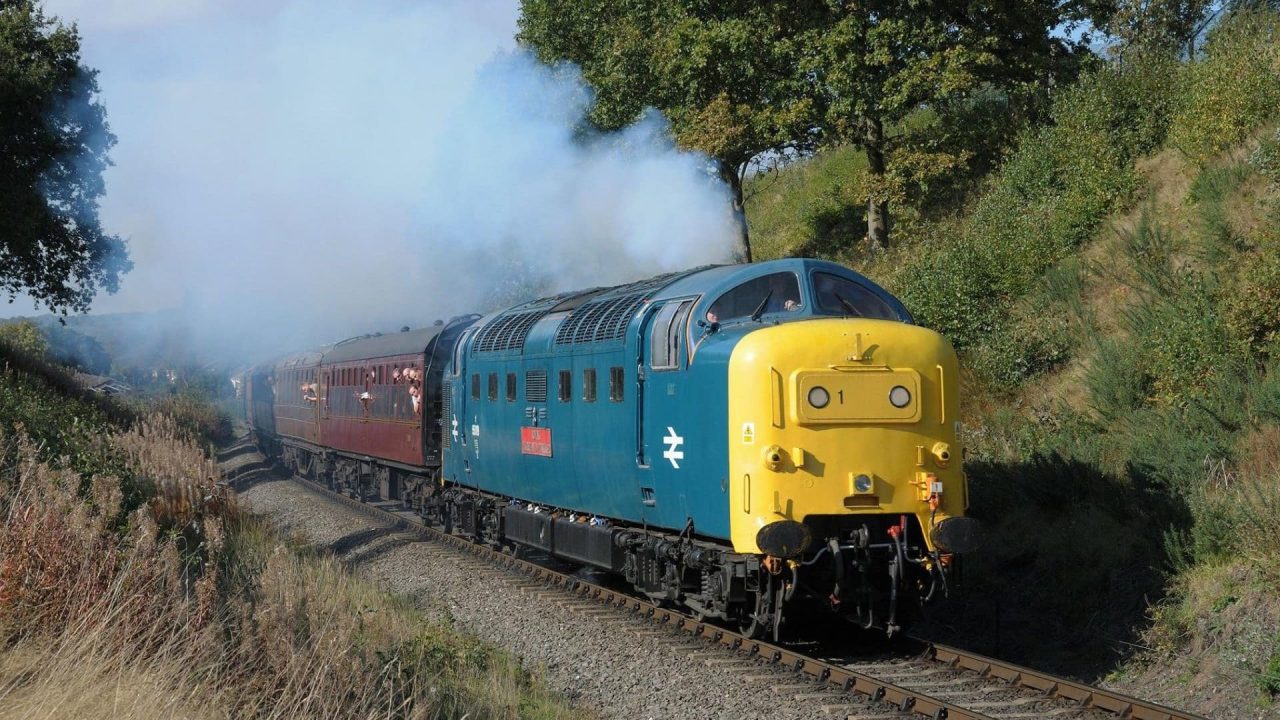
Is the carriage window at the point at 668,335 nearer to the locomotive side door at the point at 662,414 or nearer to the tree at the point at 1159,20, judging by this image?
the locomotive side door at the point at 662,414

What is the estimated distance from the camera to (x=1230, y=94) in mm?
19203

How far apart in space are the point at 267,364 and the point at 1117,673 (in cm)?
3577

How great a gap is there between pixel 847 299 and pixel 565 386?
161 inches

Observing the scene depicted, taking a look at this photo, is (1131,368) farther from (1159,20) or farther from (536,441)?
(1159,20)

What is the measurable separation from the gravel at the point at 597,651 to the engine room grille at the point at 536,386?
2417 mm

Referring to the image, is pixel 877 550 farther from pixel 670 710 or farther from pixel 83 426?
pixel 83 426

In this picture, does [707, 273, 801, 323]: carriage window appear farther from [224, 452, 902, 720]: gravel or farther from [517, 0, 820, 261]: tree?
[517, 0, 820, 261]: tree

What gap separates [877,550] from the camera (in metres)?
10.5

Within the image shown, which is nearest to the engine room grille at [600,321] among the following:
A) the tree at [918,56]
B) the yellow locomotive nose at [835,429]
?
the yellow locomotive nose at [835,429]

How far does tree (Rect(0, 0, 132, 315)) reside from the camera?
2856cm

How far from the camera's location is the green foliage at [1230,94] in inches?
739

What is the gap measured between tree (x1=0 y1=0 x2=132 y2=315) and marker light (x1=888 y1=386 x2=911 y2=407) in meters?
25.1

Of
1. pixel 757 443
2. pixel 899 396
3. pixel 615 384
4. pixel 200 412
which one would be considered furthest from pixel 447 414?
pixel 200 412

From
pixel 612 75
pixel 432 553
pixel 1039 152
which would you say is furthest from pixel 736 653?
pixel 612 75
